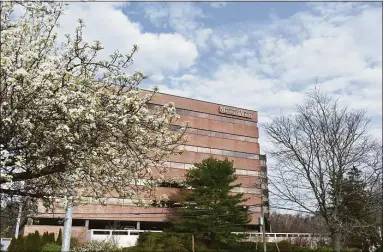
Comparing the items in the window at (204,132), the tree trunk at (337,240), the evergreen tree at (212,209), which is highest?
the window at (204,132)

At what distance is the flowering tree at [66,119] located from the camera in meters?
5.71

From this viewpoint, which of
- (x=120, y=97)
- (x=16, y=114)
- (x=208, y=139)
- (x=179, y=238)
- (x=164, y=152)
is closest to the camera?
(x=16, y=114)

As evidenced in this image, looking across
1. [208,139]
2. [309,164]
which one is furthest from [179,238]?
[208,139]

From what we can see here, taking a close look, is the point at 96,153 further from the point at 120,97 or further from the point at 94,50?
the point at 94,50

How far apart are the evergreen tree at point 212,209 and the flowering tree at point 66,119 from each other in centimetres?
2765

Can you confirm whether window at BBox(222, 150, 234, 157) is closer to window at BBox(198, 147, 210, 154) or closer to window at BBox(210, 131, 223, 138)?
window at BBox(210, 131, 223, 138)

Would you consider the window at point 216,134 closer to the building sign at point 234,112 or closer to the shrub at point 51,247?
the building sign at point 234,112

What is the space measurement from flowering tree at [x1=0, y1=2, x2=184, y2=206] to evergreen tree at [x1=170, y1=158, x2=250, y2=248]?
2765 cm

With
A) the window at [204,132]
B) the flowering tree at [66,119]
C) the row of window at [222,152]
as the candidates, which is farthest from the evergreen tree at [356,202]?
the window at [204,132]

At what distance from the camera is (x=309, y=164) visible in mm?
23703

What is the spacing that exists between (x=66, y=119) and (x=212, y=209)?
2992 cm

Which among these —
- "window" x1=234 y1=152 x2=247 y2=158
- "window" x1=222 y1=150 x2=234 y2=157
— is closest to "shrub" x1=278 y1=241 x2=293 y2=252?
"window" x1=222 y1=150 x2=234 y2=157

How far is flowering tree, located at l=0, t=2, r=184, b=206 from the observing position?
18.7ft

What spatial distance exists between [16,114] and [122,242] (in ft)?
103
